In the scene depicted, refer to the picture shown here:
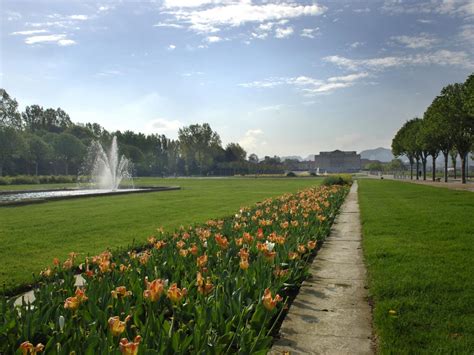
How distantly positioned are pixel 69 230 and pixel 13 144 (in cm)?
5024

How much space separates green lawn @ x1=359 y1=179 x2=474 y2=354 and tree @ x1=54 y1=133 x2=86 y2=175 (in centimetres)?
7047

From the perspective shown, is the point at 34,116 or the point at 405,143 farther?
the point at 34,116

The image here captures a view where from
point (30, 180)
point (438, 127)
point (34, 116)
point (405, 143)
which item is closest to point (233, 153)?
point (34, 116)

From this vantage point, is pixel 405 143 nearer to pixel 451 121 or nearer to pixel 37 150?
pixel 451 121

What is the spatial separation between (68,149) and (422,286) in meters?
74.5

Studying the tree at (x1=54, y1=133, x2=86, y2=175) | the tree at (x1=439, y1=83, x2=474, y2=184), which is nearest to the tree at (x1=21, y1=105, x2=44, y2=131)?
the tree at (x1=54, y1=133, x2=86, y2=175)

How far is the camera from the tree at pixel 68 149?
235 feet

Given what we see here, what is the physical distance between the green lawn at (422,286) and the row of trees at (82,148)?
2213 inches

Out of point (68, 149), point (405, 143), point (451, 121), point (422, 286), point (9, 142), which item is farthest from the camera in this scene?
point (68, 149)

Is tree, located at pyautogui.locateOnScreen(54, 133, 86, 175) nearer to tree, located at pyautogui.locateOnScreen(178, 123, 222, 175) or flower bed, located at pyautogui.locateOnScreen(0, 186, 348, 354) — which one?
tree, located at pyautogui.locateOnScreen(178, 123, 222, 175)

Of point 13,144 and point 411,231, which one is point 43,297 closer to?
point 411,231

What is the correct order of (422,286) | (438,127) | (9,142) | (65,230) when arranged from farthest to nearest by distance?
(9,142) < (438,127) < (65,230) < (422,286)

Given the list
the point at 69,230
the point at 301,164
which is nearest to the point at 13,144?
the point at 69,230

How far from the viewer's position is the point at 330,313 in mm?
4074
